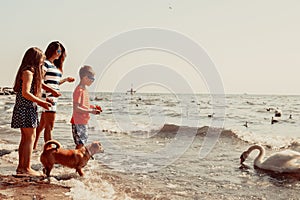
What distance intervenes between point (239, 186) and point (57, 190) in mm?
3187

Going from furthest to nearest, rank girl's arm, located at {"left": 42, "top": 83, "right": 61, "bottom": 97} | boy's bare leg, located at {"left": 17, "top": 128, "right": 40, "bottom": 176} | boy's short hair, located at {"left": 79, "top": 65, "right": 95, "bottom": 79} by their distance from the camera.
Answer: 1. boy's short hair, located at {"left": 79, "top": 65, "right": 95, "bottom": 79}
2. girl's arm, located at {"left": 42, "top": 83, "right": 61, "bottom": 97}
3. boy's bare leg, located at {"left": 17, "top": 128, "right": 40, "bottom": 176}

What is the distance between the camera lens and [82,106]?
609 centimetres

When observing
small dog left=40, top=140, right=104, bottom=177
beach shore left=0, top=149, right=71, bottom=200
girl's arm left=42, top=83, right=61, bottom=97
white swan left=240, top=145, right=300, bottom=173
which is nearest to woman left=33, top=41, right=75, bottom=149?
girl's arm left=42, top=83, right=61, bottom=97

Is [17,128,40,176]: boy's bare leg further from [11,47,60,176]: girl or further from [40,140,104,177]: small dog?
[40,140,104,177]: small dog

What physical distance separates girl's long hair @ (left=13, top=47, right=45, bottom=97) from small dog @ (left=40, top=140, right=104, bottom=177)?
0.84m

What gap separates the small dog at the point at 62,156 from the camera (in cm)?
544

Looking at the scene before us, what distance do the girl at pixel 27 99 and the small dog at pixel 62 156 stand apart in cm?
25

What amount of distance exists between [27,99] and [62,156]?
→ 39.3 inches

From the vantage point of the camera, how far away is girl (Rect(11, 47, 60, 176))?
5141 millimetres

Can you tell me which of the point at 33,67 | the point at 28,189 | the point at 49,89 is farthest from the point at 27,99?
the point at 28,189

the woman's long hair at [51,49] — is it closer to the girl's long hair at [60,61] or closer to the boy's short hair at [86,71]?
the girl's long hair at [60,61]

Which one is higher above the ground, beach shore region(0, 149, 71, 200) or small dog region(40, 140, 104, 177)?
small dog region(40, 140, 104, 177)

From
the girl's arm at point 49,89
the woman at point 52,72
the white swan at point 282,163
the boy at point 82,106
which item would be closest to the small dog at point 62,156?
the boy at point 82,106

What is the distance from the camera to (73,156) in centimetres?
559
